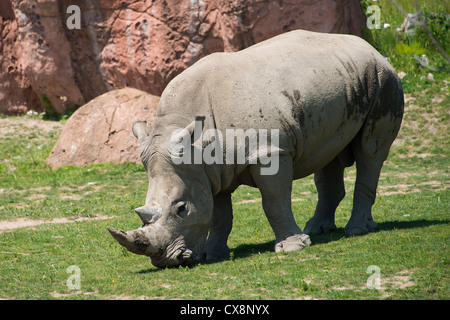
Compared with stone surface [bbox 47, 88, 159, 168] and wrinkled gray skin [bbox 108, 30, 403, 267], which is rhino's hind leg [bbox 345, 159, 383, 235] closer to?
wrinkled gray skin [bbox 108, 30, 403, 267]

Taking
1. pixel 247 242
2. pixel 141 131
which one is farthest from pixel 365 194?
pixel 141 131

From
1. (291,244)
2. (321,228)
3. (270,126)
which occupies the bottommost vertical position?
(321,228)

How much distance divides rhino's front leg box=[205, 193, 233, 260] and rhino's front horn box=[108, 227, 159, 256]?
118 cm

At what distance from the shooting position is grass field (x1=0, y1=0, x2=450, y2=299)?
6762 millimetres

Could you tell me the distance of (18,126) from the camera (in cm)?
1947

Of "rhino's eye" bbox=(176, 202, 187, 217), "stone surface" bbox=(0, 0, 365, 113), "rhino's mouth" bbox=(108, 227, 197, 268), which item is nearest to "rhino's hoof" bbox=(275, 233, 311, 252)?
"rhino's mouth" bbox=(108, 227, 197, 268)

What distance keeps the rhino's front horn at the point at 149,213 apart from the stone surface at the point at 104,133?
9.12 meters

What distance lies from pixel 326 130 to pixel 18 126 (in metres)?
13.1

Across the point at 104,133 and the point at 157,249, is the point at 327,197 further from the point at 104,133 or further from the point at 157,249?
the point at 104,133

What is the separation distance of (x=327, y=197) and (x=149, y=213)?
3178mm

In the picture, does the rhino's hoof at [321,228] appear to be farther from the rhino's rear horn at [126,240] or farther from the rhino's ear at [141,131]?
the rhino's rear horn at [126,240]

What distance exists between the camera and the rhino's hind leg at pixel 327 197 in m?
9.62

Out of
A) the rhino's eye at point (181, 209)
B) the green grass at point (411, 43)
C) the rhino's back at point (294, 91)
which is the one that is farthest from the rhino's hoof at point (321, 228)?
the green grass at point (411, 43)

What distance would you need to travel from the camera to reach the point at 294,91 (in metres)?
8.17
